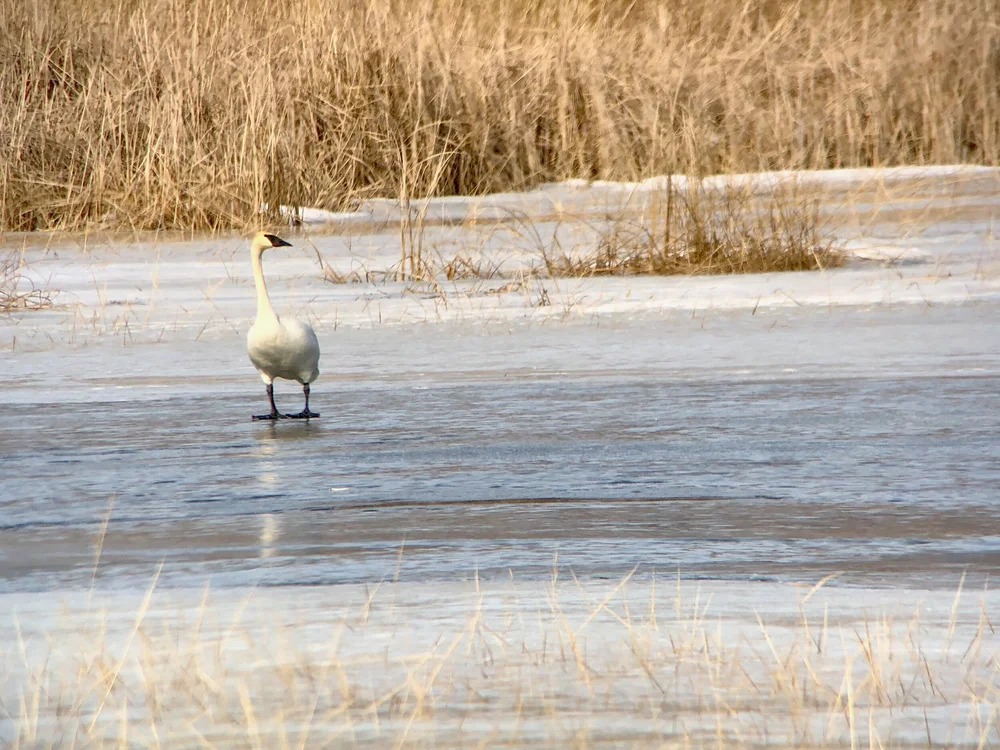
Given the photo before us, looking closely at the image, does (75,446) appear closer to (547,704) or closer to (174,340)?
(174,340)

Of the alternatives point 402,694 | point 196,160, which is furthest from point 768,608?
point 196,160

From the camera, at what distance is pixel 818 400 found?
607 centimetres

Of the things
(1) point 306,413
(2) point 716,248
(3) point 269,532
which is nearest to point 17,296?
(1) point 306,413

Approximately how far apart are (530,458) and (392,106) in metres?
9.65

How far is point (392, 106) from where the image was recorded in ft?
47.3

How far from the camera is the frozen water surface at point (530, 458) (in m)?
3.37

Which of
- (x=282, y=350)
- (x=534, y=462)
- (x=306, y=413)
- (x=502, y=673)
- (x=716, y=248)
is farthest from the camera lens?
(x=716, y=248)

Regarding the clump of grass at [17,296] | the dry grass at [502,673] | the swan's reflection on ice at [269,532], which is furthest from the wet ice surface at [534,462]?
the clump of grass at [17,296]

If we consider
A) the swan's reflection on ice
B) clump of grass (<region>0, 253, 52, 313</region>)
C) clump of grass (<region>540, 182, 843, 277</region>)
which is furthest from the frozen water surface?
clump of grass (<region>540, 182, 843, 277</region>)

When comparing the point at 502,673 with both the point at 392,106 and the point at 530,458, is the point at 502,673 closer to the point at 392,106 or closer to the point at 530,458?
the point at 530,458

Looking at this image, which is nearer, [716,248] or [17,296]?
[17,296]

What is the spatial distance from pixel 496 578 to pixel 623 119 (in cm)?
1153

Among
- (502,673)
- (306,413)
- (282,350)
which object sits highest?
(282,350)

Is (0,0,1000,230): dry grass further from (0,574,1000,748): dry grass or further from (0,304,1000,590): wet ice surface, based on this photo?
(0,574,1000,748): dry grass
